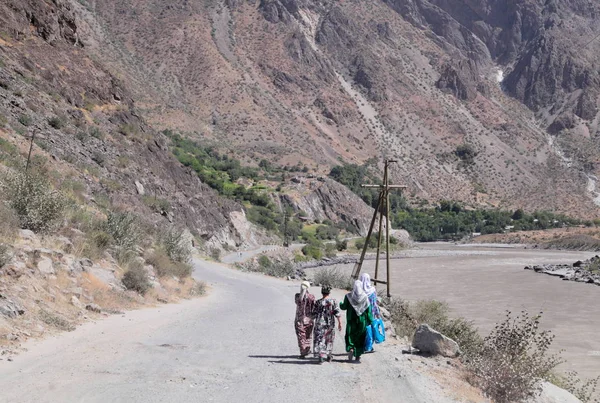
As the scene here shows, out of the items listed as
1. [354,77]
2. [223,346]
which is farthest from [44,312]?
[354,77]

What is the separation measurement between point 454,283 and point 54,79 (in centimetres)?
3176

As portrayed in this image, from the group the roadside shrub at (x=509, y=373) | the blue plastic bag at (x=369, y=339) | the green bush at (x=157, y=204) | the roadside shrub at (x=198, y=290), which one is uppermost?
the green bush at (x=157, y=204)

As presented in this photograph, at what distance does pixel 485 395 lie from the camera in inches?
344

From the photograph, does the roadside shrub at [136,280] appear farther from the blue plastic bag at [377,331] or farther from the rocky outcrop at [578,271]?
the rocky outcrop at [578,271]

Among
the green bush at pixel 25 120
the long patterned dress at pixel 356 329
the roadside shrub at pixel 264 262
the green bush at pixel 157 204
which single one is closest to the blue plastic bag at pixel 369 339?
the long patterned dress at pixel 356 329

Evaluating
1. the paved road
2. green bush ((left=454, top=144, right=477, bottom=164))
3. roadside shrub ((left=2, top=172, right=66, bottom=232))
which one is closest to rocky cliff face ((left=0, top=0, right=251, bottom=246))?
roadside shrub ((left=2, top=172, right=66, bottom=232))

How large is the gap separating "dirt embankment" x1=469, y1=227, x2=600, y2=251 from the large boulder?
297 feet

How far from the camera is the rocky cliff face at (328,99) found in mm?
123688

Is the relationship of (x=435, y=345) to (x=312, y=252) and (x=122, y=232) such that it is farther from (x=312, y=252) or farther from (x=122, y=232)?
(x=312, y=252)

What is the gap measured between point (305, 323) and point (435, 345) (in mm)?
2583

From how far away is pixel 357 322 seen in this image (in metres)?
9.77

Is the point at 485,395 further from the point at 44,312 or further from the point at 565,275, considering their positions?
the point at 565,275

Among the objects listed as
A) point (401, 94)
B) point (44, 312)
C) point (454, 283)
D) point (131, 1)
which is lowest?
point (454, 283)

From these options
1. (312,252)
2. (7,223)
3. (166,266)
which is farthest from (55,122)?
(312,252)
